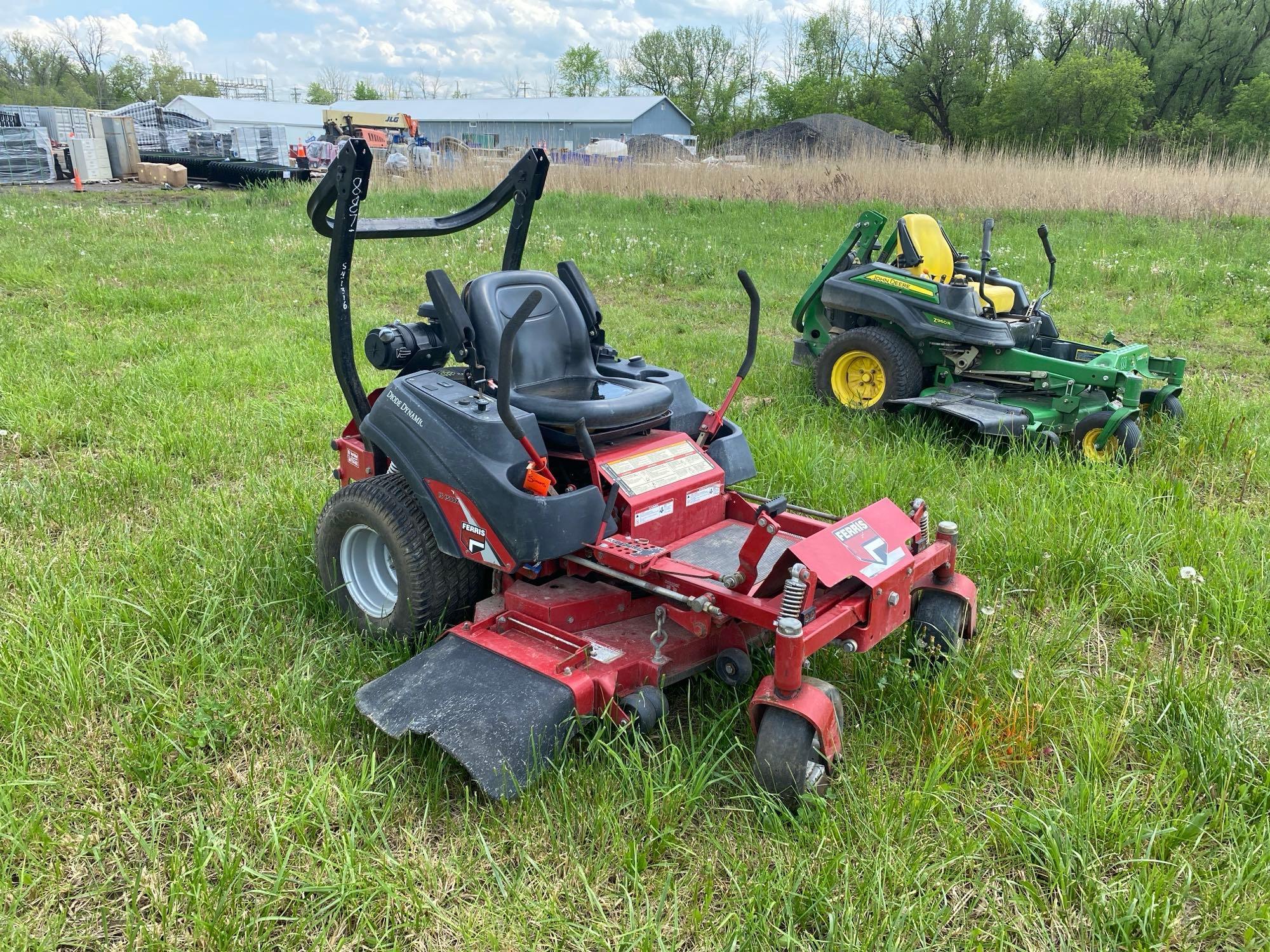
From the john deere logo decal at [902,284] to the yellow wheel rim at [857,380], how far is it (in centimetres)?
45

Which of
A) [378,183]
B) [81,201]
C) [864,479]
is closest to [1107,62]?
[378,183]

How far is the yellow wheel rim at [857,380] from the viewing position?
619 cm

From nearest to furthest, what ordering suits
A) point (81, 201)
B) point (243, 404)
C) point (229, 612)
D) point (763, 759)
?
1. point (763, 759)
2. point (229, 612)
3. point (243, 404)
4. point (81, 201)

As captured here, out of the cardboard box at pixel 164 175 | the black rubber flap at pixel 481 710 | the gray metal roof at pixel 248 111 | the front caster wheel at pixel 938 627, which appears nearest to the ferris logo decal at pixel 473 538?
the black rubber flap at pixel 481 710

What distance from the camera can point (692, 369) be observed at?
22.5ft

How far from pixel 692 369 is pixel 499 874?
492 cm

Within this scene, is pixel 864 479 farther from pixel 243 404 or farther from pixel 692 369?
pixel 243 404

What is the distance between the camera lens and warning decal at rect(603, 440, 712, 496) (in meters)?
3.15

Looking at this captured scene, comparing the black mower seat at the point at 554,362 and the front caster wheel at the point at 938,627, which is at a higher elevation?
the black mower seat at the point at 554,362

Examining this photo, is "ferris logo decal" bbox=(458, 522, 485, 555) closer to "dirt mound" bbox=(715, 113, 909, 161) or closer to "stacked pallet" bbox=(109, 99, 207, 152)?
"dirt mound" bbox=(715, 113, 909, 161)

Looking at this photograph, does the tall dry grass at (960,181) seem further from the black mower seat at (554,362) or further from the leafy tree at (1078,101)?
the leafy tree at (1078,101)

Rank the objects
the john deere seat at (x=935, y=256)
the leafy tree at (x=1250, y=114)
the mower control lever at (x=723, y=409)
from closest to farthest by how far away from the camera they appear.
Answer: the mower control lever at (x=723, y=409), the john deere seat at (x=935, y=256), the leafy tree at (x=1250, y=114)

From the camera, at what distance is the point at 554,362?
348cm

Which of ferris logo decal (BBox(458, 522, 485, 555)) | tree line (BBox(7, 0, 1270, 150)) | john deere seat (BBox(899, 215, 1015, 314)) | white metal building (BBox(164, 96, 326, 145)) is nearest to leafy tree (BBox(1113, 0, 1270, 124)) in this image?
tree line (BBox(7, 0, 1270, 150))
